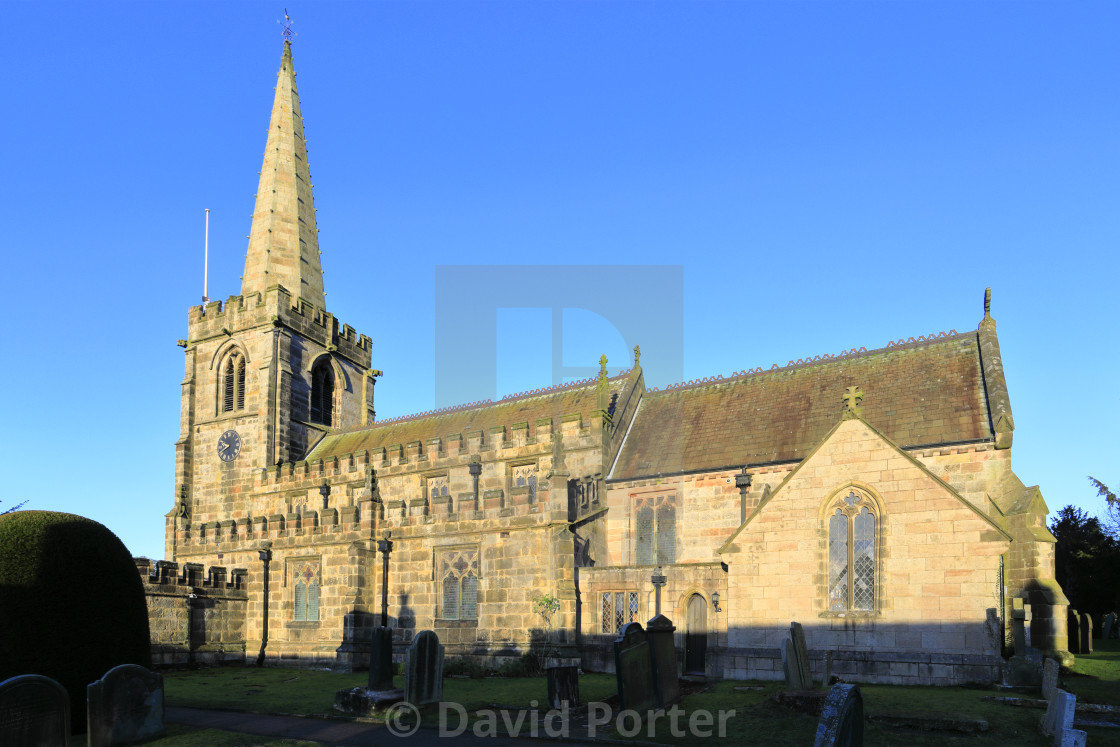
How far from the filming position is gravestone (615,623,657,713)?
14930mm

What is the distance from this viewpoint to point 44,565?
15.7m

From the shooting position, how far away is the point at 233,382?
1587 inches

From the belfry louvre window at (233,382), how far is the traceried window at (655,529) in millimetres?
21035

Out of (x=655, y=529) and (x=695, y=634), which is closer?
(x=695, y=634)

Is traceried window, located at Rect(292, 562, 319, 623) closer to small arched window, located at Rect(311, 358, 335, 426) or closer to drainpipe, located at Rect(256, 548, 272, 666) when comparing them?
drainpipe, located at Rect(256, 548, 272, 666)

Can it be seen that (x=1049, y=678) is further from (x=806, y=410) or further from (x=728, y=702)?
(x=806, y=410)

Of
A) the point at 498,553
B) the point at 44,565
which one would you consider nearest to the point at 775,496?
the point at 498,553

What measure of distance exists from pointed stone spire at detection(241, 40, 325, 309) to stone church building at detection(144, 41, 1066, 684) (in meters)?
0.16

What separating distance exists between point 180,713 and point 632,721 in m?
9.89

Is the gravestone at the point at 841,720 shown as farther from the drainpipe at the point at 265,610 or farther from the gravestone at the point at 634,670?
the drainpipe at the point at 265,610

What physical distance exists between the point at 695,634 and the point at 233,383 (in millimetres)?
26860

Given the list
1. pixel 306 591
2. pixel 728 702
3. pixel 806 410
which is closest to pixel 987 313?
pixel 806 410

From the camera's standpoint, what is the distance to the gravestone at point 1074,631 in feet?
90.1

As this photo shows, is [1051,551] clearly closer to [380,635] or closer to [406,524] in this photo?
[380,635]
